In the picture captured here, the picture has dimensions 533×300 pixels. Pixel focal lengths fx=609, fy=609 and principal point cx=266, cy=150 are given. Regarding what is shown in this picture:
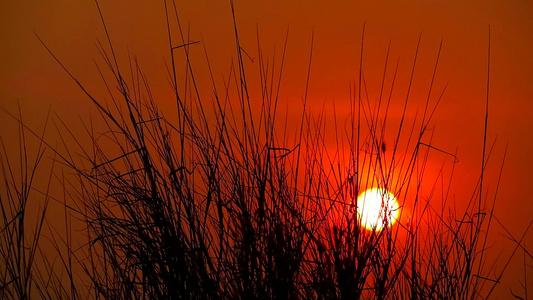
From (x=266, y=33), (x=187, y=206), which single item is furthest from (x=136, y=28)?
(x=187, y=206)

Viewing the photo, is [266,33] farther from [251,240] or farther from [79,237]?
[251,240]

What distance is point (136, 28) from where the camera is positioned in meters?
2.84

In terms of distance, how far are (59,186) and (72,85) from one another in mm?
487

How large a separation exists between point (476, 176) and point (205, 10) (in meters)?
1.44

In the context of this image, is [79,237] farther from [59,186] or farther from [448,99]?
[448,99]

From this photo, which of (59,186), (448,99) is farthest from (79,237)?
(448,99)

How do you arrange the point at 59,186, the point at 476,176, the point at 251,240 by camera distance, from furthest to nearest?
the point at 59,186 < the point at 476,176 < the point at 251,240

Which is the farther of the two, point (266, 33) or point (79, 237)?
point (79, 237)

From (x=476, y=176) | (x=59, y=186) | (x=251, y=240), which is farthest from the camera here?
(x=59, y=186)

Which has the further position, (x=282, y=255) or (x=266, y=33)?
(x=266, y=33)

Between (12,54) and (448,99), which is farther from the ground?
(12,54)

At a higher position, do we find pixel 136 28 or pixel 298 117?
pixel 136 28

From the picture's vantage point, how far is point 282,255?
1.13 metres

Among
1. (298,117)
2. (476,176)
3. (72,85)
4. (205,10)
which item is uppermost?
(205,10)
